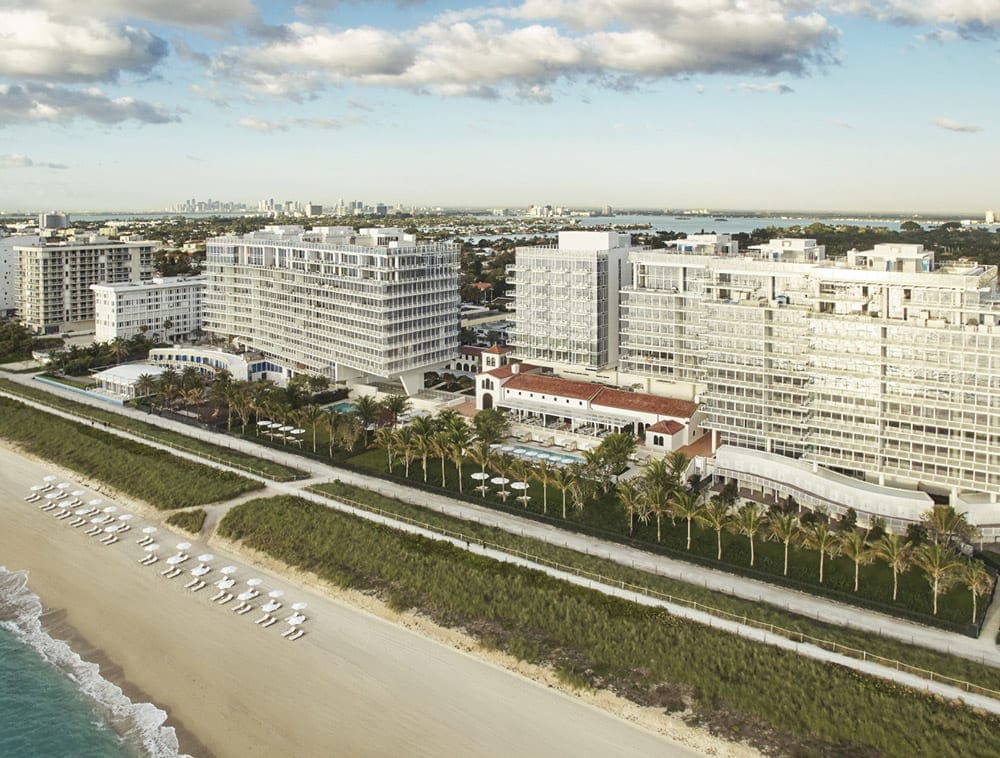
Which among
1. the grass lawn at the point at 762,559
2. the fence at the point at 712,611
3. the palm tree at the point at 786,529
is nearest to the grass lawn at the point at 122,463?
the fence at the point at 712,611

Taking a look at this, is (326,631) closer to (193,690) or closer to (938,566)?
(193,690)

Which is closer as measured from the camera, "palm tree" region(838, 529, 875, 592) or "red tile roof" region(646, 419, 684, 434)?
"palm tree" region(838, 529, 875, 592)

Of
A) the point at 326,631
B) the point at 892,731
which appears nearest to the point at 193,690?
the point at 326,631

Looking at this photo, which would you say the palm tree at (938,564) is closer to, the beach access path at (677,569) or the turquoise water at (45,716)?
the beach access path at (677,569)

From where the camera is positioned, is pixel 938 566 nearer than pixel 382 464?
Yes

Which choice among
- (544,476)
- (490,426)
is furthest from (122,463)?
(544,476)

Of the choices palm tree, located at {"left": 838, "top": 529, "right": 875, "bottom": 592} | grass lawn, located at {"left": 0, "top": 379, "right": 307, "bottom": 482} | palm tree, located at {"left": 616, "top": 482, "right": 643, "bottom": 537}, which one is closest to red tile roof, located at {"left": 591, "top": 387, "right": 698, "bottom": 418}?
palm tree, located at {"left": 616, "top": 482, "right": 643, "bottom": 537}

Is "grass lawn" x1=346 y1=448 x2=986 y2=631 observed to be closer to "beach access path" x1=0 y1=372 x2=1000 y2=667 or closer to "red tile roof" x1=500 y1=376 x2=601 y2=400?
"beach access path" x1=0 y1=372 x2=1000 y2=667
